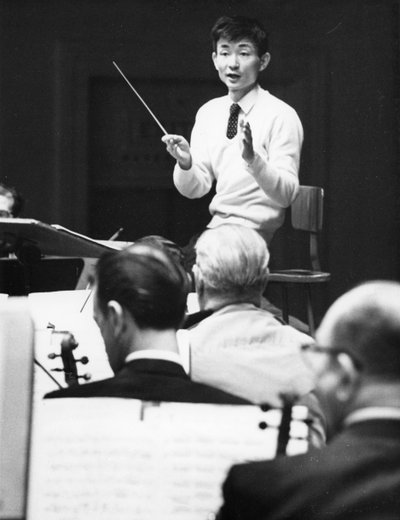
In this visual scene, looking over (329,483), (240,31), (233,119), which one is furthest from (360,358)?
(240,31)

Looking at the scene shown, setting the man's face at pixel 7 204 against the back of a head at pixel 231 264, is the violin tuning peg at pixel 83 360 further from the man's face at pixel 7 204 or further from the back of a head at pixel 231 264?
the man's face at pixel 7 204

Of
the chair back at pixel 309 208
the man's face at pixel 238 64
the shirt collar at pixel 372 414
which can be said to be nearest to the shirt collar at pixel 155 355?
the shirt collar at pixel 372 414

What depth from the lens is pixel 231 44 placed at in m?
1.62

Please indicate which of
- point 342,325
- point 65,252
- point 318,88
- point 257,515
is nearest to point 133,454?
point 257,515

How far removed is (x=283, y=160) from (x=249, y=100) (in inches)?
6.0

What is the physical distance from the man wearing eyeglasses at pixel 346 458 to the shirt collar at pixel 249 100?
2.48ft

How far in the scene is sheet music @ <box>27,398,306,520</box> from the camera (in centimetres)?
101

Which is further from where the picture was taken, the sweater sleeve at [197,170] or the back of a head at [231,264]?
the sweater sleeve at [197,170]

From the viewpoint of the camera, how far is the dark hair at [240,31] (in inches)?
63.1

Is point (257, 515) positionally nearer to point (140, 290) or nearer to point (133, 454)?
point (133, 454)

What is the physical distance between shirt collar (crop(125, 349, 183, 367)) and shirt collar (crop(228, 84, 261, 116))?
710mm

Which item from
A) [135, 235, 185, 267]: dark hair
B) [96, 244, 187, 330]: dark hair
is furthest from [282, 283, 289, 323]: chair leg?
[96, 244, 187, 330]: dark hair

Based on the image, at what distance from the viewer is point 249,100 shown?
163cm

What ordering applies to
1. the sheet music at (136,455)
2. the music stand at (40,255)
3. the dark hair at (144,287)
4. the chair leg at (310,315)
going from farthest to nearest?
1. the chair leg at (310,315)
2. the music stand at (40,255)
3. the dark hair at (144,287)
4. the sheet music at (136,455)
